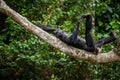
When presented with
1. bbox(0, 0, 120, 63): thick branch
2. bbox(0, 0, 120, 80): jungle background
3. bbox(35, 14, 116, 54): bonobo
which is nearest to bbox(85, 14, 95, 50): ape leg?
bbox(35, 14, 116, 54): bonobo

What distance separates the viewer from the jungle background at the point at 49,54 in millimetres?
6203

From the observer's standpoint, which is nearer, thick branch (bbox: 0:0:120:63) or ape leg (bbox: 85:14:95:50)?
thick branch (bbox: 0:0:120:63)

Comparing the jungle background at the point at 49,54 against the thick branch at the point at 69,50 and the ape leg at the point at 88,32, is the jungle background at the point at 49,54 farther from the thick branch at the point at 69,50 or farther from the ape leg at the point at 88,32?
the thick branch at the point at 69,50

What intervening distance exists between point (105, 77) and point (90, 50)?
1533mm

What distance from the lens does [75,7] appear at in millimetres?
Result: 6738

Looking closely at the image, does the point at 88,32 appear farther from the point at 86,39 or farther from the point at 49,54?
the point at 49,54

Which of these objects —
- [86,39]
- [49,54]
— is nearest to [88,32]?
[86,39]

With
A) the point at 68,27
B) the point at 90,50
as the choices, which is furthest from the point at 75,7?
the point at 90,50

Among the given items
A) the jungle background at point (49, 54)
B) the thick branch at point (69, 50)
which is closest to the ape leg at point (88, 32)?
the thick branch at point (69, 50)

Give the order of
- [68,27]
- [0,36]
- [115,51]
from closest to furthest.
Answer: [115,51] < [68,27] < [0,36]

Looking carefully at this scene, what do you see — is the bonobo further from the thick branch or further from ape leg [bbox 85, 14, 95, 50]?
the thick branch

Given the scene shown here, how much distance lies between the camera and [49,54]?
6402 mm

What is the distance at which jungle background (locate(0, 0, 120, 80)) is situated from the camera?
6.20 meters

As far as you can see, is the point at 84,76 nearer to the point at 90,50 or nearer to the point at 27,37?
the point at 90,50
